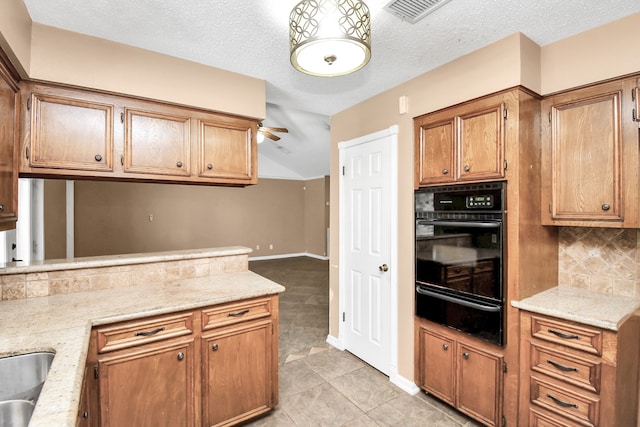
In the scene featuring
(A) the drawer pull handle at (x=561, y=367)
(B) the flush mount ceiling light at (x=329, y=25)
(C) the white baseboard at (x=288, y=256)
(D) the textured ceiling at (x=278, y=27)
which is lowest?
(C) the white baseboard at (x=288, y=256)

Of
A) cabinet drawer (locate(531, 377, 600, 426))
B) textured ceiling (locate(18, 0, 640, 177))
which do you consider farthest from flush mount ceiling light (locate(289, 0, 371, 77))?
cabinet drawer (locate(531, 377, 600, 426))

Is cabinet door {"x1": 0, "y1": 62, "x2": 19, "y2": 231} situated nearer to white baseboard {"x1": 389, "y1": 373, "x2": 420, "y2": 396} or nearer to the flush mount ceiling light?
the flush mount ceiling light

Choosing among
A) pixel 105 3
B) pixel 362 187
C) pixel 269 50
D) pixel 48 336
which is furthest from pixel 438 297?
pixel 105 3

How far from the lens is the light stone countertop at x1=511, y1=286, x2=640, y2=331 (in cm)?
167

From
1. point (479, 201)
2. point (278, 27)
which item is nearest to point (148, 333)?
point (278, 27)

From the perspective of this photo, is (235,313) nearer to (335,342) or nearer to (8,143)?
(8,143)

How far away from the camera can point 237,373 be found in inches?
82.3

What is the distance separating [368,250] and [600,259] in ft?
5.43

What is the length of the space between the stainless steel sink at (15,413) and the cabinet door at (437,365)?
7.56 ft

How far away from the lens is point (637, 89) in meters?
1.76

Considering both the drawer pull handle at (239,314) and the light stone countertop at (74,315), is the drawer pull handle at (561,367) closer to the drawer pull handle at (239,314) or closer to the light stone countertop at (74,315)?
the light stone countertop at (74,315)

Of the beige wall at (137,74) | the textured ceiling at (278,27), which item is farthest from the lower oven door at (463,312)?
the beige wall at (137,74)

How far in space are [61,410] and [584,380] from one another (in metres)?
2.34

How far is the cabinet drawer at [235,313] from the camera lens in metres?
1.98
